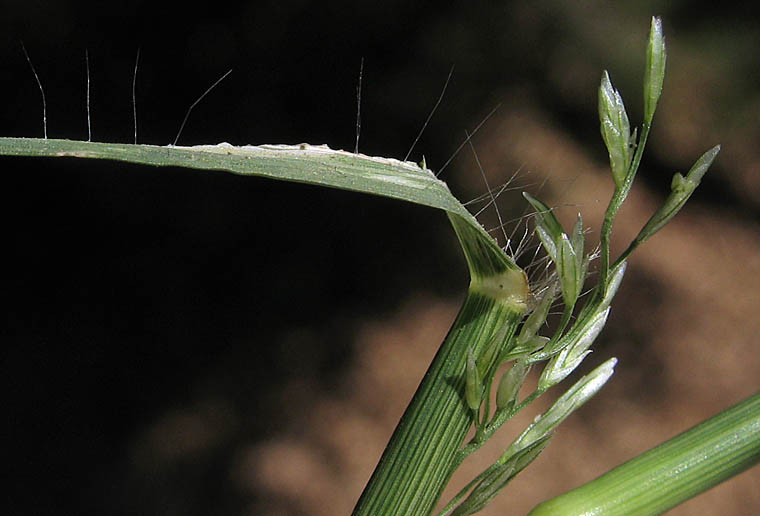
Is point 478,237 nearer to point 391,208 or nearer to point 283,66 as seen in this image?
point 283,66

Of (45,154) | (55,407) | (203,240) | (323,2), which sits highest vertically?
(323,2)

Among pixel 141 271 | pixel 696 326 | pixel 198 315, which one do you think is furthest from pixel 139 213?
pixel 696 326

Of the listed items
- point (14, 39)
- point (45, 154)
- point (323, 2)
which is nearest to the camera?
point (45, 154)

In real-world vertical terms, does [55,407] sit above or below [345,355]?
below

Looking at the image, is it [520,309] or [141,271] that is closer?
[520,309]

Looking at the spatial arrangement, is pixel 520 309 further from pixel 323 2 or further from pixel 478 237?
pixel 323 2

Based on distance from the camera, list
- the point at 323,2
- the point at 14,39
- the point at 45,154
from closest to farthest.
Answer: the point at 45,154 < the point at 14,39 < the point at 323,2

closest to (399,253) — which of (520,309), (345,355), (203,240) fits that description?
(345,355)
